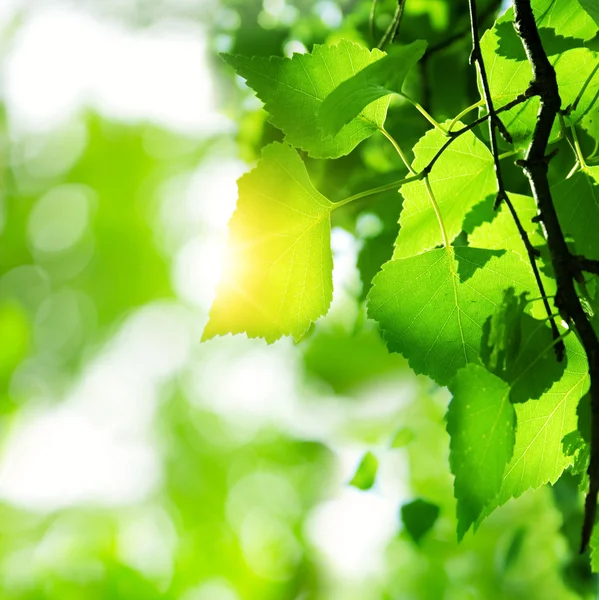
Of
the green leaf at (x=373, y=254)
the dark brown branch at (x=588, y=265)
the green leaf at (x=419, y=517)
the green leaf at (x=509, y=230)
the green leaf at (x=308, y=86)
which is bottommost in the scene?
the green leaf at (x=419, y=517)

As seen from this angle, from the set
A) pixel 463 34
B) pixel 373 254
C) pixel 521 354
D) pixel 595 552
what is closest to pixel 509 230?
pixel 521 354

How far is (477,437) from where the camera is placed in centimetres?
47

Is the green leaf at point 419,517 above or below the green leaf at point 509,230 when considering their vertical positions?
below

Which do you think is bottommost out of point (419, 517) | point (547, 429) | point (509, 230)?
point (419, 517)

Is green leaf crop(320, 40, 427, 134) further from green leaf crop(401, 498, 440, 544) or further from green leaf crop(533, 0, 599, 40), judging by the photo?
green leaf crop(401, 498, 440, 544)

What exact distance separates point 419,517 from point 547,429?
0.55 metres

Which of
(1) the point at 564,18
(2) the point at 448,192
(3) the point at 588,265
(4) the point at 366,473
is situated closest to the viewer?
(3) the point at 588,265

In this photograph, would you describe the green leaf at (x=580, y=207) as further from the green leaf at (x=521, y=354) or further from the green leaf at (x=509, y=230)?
the green leaf at (x=521, y=354)

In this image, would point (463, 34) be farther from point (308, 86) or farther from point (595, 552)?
point (595, 552)

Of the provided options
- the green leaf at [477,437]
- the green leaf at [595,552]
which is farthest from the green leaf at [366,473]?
the green leaf at [477,437]

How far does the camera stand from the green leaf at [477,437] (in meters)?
0.46

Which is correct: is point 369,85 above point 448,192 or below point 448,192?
above

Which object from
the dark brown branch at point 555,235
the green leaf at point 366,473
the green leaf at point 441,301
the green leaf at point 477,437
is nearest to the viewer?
the dark brown branch at point 555,235

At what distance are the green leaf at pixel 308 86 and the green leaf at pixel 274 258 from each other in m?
0.03
